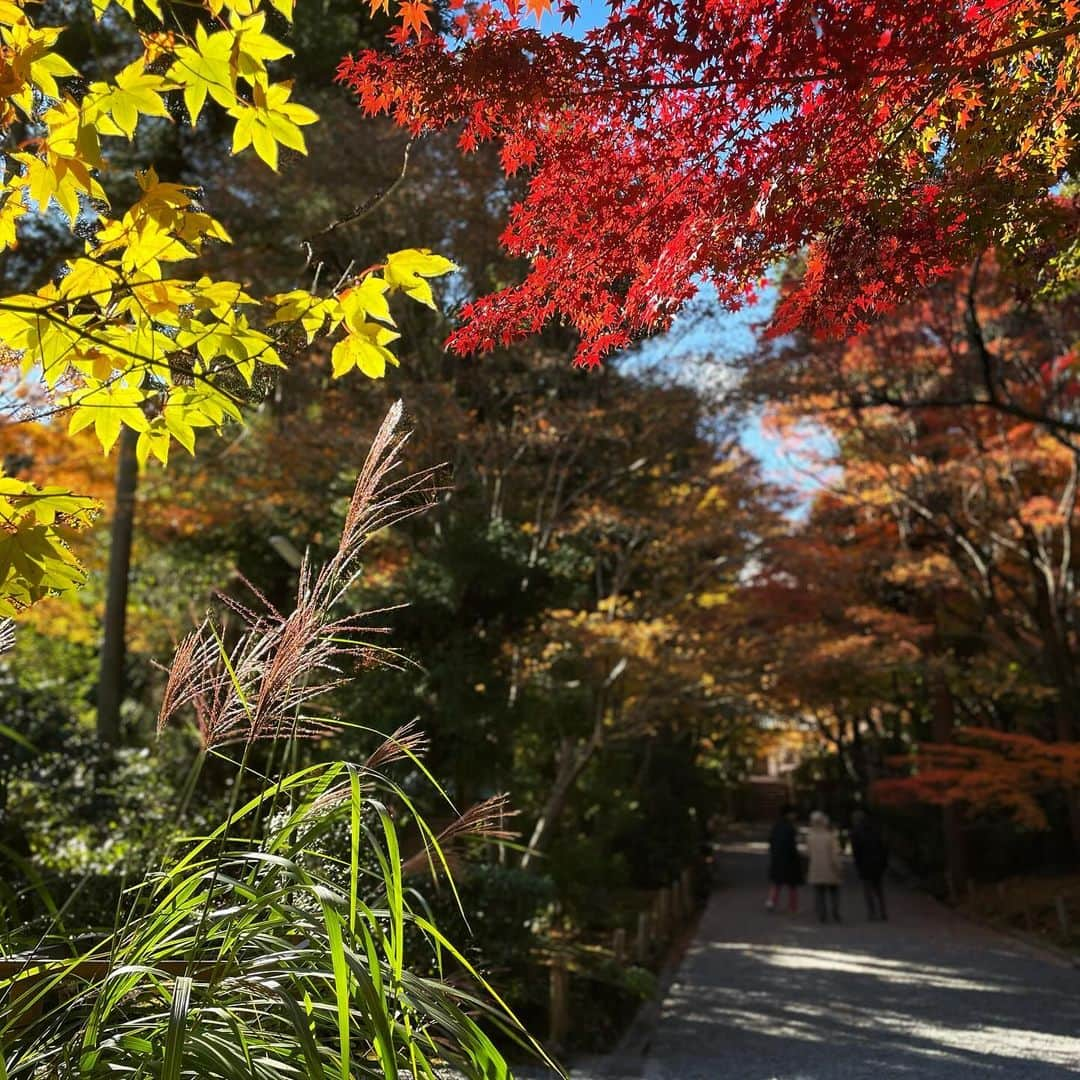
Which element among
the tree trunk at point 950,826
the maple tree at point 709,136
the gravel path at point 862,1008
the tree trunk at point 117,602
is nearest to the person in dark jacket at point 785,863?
the gravel path at point 862,1008

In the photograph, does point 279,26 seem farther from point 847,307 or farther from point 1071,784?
point 1071,784

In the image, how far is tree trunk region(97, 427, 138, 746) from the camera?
11.8 m

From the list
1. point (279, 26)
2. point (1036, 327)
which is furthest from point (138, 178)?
point (1036, 327)

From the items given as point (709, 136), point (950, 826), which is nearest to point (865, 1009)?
point (709, 136)

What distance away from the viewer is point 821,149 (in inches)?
136

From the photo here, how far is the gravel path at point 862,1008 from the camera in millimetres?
6598

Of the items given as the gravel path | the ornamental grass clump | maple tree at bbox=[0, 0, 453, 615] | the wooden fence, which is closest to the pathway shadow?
the gravel path

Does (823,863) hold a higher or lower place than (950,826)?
lower

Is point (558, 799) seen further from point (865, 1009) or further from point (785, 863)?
point (785, 863)

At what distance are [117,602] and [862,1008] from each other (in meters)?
8.67

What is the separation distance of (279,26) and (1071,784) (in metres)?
13.3

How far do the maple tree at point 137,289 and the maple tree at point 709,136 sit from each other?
109 centimetres

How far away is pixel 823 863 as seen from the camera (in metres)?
15.2

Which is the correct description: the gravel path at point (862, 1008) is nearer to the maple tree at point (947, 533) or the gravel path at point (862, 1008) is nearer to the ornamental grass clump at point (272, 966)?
the maple tree at point (947, 533)
